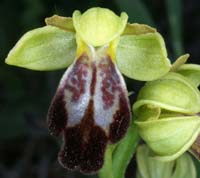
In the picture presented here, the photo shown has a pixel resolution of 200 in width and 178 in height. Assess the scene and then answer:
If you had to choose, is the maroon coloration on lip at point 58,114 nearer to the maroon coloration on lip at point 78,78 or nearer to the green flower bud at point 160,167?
the maroon coloration on lip at point 78,78

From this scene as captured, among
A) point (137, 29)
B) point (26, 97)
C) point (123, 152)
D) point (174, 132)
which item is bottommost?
point (26, 97)

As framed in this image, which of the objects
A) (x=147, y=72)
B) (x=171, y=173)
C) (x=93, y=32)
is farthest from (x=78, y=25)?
(x=171, y=173)

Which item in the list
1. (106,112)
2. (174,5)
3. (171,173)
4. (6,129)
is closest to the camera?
(106,112)

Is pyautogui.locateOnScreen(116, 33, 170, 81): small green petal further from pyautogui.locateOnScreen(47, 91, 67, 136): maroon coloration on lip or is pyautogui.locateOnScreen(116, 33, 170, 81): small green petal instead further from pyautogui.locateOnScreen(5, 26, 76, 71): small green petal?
pyautogui.locateOnScreen(47, 91, 67, 136): maroon coloration on lip

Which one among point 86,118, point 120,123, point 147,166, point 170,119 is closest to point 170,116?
point 170,119

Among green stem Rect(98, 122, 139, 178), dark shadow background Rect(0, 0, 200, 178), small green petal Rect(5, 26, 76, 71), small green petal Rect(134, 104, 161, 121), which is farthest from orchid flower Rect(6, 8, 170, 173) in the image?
dark shadow background Rect(0, 0, 200, 178)

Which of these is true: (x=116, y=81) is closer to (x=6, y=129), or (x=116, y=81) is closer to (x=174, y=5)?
(x=174, y=5)

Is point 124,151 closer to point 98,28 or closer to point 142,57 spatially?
point 142,57

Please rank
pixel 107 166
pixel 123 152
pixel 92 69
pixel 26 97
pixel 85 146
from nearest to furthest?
pixel 85 146 < pixel 92 69 < pixel 107 166 < pixel 123 152 < pixel 26 97
